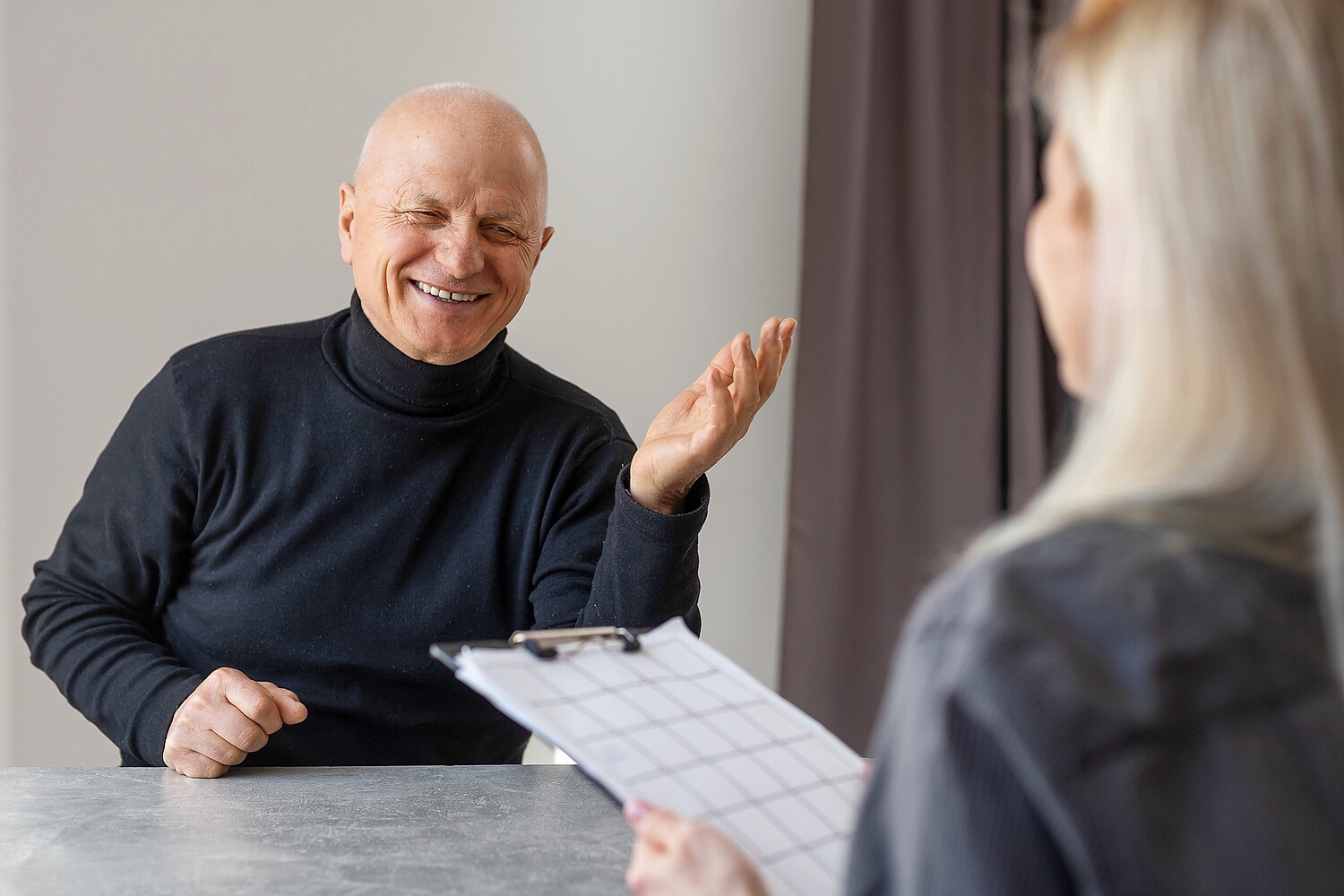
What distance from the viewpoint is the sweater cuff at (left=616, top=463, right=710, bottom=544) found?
49.4 inches

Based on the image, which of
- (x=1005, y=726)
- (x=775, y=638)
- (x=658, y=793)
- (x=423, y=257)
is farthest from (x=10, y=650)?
(x=1005, y=726)

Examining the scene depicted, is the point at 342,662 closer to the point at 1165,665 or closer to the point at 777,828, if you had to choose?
the point at 777,828

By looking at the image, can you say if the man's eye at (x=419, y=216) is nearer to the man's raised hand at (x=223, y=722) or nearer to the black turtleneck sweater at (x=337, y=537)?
the black turtleneck sweater at (x=337, y=537)

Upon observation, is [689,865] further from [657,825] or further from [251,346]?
[251,346]

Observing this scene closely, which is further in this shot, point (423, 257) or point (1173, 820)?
point (423, 257)

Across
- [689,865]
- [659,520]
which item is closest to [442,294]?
[659,520]

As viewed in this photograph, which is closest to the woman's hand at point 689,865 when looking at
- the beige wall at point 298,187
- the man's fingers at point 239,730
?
the man's fingers at point 239,730

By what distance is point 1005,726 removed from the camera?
17.2 inches

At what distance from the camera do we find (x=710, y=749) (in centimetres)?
77

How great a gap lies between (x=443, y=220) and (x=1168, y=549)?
3.92ft

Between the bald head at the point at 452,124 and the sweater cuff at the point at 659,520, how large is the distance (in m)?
0.49

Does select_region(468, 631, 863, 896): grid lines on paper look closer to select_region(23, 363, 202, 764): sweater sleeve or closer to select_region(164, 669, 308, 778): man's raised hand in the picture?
select_region(164, 669, 308, 778): man's raised hand

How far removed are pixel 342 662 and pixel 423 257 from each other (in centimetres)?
51

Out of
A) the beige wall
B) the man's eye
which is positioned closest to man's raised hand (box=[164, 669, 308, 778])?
the man's eye
